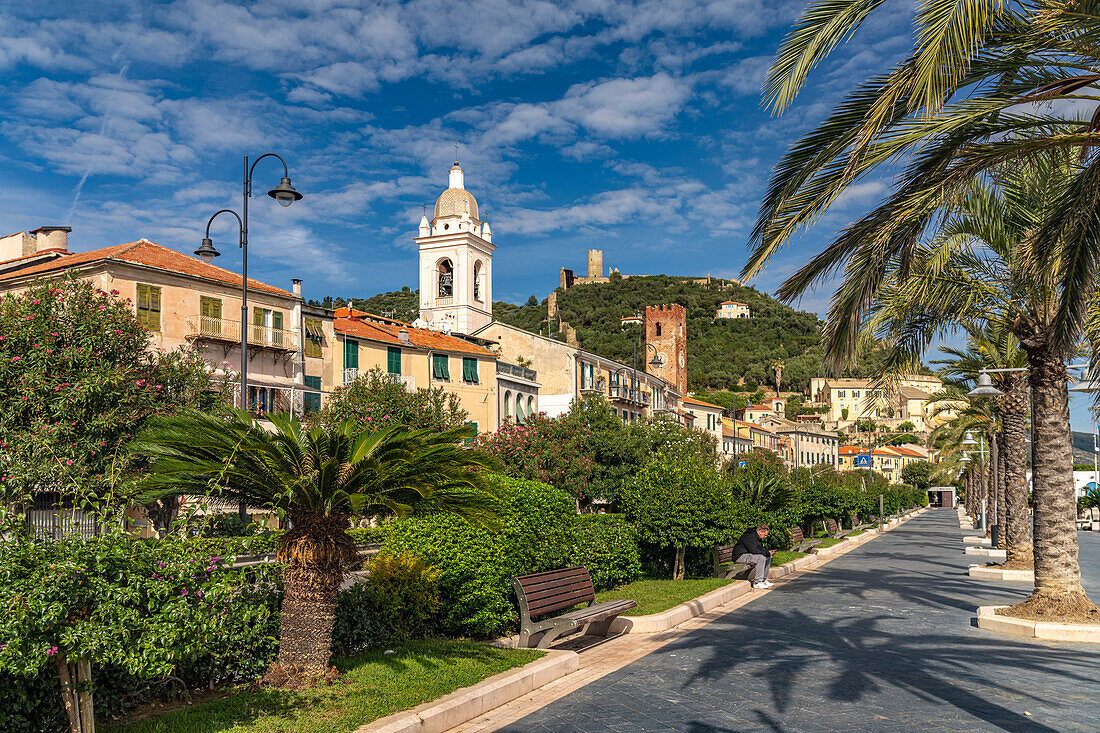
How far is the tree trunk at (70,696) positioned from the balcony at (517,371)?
1712 inches

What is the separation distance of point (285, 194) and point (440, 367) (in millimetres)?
24714

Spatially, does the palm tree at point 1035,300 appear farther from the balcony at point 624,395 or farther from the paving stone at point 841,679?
the balcony at point 624,395

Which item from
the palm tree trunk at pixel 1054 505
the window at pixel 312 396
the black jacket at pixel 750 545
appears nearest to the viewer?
the palm tree trunk at pixel 1054 505

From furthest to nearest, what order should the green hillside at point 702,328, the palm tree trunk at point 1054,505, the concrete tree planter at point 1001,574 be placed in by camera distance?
the green hillside at point 702,328
the concrete tree planter at point 1001,574
the palm tree trunk at point 1054,505

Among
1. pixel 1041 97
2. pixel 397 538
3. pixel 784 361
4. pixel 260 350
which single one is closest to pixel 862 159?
pixel 1041 97

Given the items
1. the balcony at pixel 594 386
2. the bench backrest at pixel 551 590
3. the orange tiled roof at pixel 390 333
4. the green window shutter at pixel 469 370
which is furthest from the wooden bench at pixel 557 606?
the balcony at pixel 594 386

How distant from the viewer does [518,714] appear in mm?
6988

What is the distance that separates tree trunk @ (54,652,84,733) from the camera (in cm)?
477

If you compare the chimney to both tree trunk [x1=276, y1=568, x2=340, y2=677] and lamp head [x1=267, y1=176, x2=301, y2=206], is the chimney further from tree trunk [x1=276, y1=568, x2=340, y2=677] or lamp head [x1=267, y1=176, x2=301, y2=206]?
tree trunk [x1=276, y1=568, x2=340, y2=677]

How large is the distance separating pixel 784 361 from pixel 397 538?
480ft

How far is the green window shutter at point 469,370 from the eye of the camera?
45.4 m

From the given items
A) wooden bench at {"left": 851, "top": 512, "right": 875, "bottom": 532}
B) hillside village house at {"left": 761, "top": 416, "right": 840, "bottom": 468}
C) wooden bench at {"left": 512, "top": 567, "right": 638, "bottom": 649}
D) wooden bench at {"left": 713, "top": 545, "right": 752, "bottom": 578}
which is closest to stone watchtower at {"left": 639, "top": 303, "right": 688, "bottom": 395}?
hillside village house at {"left": 761, "top": 416, "right": 840, "bottom": 468}

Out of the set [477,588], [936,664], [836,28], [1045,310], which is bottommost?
[936,664]

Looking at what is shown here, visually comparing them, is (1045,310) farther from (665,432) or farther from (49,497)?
(49,497)
